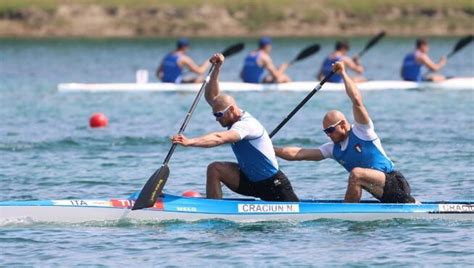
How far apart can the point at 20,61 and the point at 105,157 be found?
117 ft

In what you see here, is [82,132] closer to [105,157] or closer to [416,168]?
[105,157]

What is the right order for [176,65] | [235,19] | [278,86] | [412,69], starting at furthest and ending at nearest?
[235,19]
[412,69]
[278,86]
[176,65]

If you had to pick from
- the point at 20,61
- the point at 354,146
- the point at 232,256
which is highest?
the point at 20,61

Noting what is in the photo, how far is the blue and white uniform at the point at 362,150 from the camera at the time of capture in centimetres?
1689

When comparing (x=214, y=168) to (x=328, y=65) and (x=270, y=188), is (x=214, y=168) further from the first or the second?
(x=328, y=65)

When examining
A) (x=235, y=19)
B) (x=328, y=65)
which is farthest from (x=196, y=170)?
(x=235, y=19)

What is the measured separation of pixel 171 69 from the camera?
37.6m

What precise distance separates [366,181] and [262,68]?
2123cm

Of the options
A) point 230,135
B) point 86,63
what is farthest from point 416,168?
point 86,63

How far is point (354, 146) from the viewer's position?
17.0m

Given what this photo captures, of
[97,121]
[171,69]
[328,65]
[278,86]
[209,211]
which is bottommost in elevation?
[209,211]

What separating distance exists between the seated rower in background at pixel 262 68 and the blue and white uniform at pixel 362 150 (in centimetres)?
2023

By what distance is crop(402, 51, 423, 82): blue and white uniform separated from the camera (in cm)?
3838

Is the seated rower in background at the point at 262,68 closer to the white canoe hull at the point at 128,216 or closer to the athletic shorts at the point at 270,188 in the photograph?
the athletic shorts at the point at 270,188
